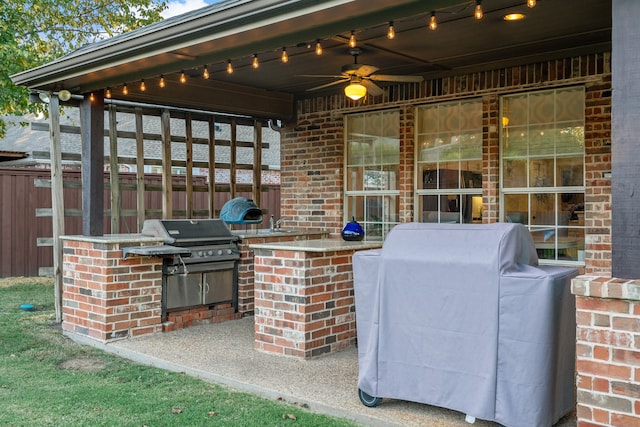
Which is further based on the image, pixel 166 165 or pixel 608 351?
pixel 166 165

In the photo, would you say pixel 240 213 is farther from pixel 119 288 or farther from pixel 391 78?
pixel 391 78

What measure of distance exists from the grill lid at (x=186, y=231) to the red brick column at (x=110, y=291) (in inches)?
12.9

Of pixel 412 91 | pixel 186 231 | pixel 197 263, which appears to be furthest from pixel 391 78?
pixel 197 263

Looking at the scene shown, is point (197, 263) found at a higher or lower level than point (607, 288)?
lower

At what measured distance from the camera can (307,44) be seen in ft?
17.6

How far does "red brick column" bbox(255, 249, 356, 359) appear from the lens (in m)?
5.07

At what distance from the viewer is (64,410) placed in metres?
3.87

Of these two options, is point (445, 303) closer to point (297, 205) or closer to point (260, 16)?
point (260, 16)

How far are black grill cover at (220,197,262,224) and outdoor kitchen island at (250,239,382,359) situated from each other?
1841 mm

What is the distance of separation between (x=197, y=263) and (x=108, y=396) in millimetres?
2368

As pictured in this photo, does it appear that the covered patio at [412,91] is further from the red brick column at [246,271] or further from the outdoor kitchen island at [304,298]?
the outdoor kitchen island at [304,298]

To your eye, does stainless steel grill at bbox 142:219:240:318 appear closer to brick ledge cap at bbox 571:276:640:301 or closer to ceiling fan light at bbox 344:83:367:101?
ceiling fan light at bbox 344:83:367:101

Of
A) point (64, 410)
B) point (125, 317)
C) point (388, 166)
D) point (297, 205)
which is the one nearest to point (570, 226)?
point (388, 166)

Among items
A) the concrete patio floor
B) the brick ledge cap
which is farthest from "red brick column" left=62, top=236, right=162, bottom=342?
the brick ledge cap
